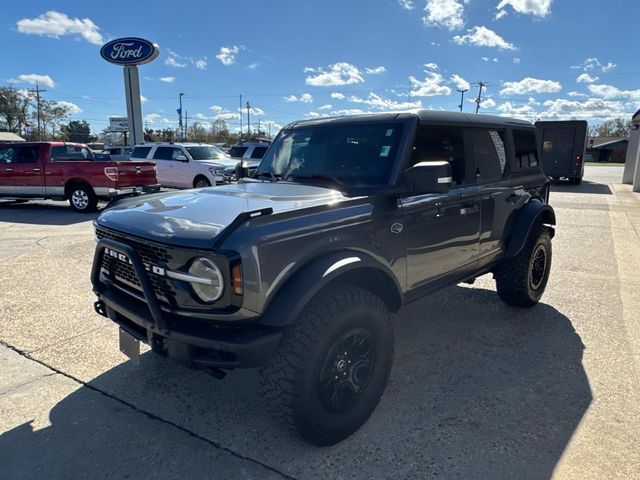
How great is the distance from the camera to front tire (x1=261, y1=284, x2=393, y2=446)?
2.37 m

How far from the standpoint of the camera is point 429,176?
2818 mm

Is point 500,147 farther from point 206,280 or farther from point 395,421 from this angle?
point 206,280

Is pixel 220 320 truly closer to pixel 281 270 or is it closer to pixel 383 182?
pixel 281 270

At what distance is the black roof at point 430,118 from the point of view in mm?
3389

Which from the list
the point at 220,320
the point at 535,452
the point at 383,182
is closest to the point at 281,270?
the point at 220,320

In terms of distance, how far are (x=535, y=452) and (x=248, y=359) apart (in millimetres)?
1721

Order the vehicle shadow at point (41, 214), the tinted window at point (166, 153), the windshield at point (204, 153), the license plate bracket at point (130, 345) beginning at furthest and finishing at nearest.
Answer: the tinted window at point (166, 153), the windshield at point (204, 153), the vehicle shadow at point (41, 214), the license plate bracket at point (130, 345)

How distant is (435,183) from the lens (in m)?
2.85

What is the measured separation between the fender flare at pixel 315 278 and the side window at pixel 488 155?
1619 millimetres

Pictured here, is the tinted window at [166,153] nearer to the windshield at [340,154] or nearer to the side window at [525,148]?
the windshield at [340,154]

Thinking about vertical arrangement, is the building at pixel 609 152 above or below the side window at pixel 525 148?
above

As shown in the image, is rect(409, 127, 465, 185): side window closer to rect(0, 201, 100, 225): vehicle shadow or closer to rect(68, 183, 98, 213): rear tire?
rect(0, 201, 100, 225): vehicle shadow

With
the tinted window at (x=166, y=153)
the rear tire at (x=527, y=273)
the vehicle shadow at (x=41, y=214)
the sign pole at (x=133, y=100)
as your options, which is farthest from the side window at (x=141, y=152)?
the rear tire at (x=527, y=273)

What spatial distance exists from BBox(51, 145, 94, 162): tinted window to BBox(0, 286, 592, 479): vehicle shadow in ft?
35.1
